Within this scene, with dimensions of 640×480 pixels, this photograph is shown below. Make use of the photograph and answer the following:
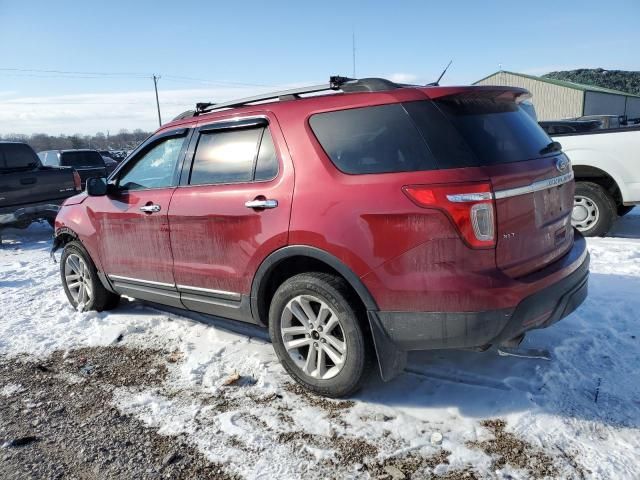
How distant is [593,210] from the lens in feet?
22.5

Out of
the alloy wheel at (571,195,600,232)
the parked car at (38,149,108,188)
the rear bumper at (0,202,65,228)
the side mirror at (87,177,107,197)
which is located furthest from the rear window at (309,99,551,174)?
the parked car at (38,149,108,188)

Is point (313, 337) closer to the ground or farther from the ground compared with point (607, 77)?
closer to the ground

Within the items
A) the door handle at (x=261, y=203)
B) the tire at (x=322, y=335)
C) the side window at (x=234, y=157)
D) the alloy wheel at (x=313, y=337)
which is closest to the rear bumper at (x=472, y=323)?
the tire at (x=322, y=335)

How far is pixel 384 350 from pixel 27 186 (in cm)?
914

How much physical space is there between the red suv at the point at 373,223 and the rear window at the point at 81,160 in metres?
13.9

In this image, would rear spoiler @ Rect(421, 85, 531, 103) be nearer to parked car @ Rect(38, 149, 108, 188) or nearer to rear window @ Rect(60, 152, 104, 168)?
parked car @ Rect(38, 149, 108, 188)

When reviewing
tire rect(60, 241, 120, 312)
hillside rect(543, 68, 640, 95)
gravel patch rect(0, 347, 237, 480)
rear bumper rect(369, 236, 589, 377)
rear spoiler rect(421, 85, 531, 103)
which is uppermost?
hillside rect(543, 68, 640, 95)

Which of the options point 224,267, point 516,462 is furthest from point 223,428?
point 516,462

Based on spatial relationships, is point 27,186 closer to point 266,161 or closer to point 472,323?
point 266,161

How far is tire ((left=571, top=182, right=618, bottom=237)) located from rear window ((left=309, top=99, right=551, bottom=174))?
4.39 metres

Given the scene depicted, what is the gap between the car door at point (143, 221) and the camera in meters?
3.95

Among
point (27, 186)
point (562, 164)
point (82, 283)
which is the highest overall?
point (562, 164)

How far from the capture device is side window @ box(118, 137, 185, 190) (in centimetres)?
398

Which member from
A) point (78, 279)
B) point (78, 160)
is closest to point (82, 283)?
point (78, 279)
